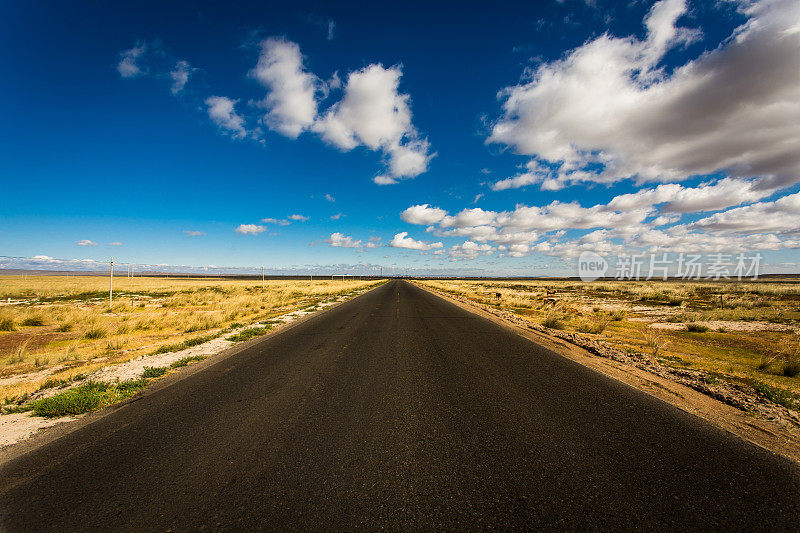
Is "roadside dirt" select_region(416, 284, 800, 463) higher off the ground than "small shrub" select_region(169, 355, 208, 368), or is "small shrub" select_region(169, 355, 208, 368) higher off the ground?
"roadside dirt" select_region(416, 284, 800, 463)

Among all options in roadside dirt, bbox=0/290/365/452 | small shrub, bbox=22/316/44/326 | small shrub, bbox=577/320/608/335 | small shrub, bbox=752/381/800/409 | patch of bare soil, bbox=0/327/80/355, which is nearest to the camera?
roadside dirt, bbox=0/290/365/452

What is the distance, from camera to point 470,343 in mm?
9758

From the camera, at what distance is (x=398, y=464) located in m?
3.26

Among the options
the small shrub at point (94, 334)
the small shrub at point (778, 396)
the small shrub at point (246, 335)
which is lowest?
the small shrub at point (94, 334)

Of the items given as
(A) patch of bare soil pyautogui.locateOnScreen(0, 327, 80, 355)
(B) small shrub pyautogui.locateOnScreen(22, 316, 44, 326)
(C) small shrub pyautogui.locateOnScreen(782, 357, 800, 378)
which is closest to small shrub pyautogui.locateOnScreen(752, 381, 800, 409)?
(C) small shrub pyautogui.locateOnScreen(782, 357, 800, 378)

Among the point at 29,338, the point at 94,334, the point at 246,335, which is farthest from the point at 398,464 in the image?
the point at 29,338

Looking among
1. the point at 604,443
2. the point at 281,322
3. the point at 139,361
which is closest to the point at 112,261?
the point at 281,322

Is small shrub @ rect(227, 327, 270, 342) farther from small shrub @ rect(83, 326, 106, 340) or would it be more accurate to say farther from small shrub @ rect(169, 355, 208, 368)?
small shrub @ rect(83, 326, 106, 340)

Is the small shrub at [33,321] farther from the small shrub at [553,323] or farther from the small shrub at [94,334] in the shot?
the small shrub at [553,323]

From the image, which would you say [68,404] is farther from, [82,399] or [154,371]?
[154,371]

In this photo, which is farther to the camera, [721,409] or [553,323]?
[553,323]

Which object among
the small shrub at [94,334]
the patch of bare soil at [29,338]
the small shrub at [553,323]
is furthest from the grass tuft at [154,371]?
the small shrub at [553,323]

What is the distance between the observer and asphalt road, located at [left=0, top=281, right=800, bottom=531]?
2535 mm

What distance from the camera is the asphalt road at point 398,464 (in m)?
2.54
